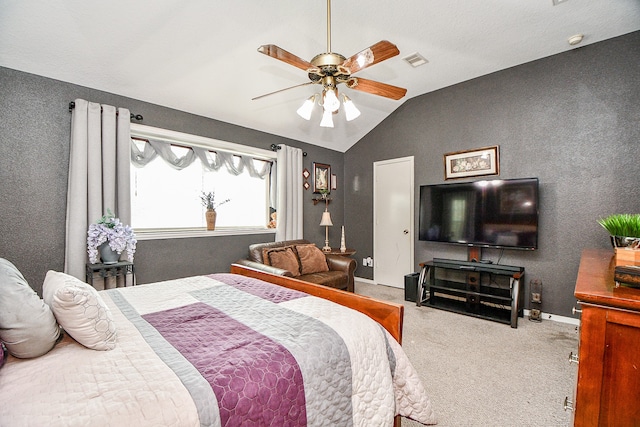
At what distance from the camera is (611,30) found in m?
2.85

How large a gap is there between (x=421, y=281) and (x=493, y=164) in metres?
1.77

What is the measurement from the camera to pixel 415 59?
3312 millimetres

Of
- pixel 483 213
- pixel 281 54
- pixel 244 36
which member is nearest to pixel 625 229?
pixel 281 54

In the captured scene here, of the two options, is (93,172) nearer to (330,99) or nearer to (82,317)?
(82,317)

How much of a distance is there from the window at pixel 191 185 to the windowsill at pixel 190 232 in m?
0.01

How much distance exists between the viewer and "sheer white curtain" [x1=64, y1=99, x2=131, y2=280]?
271 centimetres

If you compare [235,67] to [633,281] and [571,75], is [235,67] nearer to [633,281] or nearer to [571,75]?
[633,281]

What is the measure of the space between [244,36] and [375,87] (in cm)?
142

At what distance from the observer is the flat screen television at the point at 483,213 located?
3.26m

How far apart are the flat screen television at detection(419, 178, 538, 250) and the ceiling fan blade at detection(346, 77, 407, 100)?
2.00m

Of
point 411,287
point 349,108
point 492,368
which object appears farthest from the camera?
point 411,287

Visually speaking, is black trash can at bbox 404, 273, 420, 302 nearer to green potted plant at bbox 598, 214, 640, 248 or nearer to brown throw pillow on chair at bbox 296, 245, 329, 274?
brown throw pillow on chair at bbox 296, 245, 329, 274

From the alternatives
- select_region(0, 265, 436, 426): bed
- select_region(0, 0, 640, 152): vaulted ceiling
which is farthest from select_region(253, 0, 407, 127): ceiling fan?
select_region(0, 265, 436, 426): bed

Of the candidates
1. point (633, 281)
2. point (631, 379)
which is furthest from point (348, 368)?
point (633, 281)
